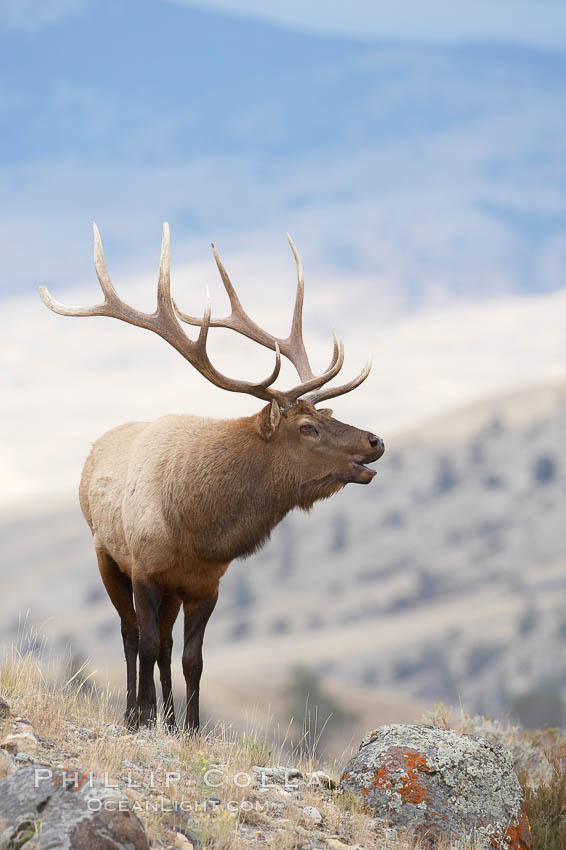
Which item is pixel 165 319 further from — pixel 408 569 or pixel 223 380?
pixel 408 569

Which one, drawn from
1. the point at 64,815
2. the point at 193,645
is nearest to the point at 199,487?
the point at 193,645

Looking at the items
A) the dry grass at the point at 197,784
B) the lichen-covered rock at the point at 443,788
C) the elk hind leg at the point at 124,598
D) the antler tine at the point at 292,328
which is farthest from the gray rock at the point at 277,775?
the antler tine at the point at 292,328

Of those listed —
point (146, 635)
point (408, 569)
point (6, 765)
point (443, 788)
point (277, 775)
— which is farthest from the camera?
point (408, 569)

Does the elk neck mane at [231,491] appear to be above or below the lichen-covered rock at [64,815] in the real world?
above

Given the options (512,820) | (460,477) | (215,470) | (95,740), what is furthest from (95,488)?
(460,477)

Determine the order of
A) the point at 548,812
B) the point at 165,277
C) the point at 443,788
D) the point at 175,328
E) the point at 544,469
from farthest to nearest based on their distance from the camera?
the point at 544,469 → the point at 175,328 → the point at 165,277 → the point at 548,812 → the point at 443,788

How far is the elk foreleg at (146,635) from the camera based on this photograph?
9.85 m

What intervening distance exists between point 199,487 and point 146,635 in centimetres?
125

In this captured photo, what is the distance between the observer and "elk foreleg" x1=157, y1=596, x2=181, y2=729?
1030 cm

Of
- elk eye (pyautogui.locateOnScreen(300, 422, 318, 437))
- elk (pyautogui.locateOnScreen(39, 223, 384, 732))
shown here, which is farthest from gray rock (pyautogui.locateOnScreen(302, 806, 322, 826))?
elk eye (pyautogui.locateOnScreen(300, 422, 318, 437))

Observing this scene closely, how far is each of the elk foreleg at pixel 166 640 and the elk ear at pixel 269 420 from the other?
60.8 inches

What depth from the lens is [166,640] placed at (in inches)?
420

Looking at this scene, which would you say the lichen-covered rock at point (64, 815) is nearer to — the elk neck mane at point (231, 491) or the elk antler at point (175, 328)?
the elk neck mane at point (231, 491)

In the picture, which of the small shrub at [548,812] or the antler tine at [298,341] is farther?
the antler tine at [298,341]
